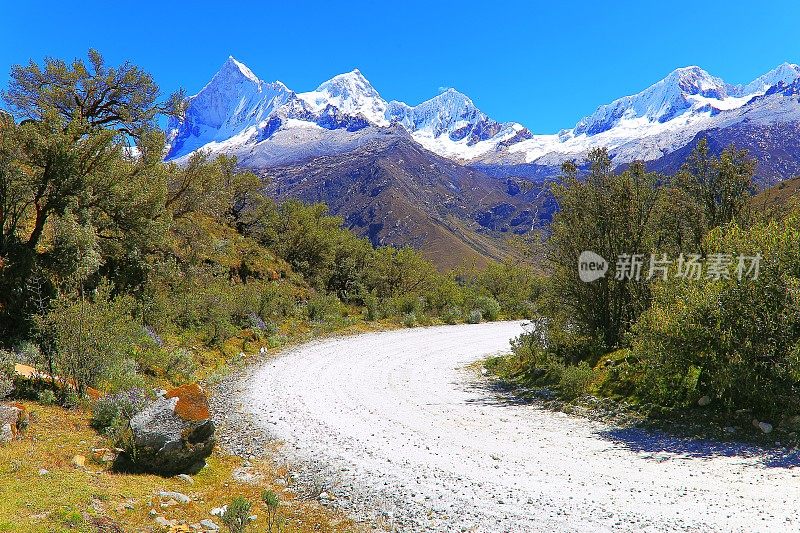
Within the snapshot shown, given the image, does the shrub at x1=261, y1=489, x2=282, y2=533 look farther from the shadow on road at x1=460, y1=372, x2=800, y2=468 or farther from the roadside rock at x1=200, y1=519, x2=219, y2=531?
the shadow on road at x1=460, y1=372, x2=800, y2=468

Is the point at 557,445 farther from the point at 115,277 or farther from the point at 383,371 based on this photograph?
the point at 115,277

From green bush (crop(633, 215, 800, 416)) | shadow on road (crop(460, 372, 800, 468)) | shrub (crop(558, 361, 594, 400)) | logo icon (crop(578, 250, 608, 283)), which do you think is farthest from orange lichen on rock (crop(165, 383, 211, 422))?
logo icon (crop(578, 250, 608, 283))

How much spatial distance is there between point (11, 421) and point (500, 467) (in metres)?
8.49

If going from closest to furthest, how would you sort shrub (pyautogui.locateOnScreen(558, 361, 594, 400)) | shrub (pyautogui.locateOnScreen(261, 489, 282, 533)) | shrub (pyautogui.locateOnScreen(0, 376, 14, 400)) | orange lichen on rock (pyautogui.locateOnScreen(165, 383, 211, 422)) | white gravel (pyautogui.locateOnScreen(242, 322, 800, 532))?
shrub (pyautogui.locateOnScreen(261, 489, 282, 533)), white gravel (pyautogui.locateOnScreen(242, 322, 800, 532)), orange lichen on rock (pyautogui.locateOnScreen(165, 383, 211, 422)), shrub (pyautogui.locateOnScreen(0, 376, 14, 400)), shrub (pyautogui.locateOnScreen(558, 361, 594, 400))

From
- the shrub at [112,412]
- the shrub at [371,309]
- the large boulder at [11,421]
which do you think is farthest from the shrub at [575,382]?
the shrub at [371,309]

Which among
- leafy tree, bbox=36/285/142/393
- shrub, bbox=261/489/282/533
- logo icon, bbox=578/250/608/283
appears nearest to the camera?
shrub, bbox=261/489/282/533

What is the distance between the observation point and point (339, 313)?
3528cm

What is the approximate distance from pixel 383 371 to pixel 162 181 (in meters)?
11.0

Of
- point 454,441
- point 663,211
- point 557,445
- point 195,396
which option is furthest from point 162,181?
point 663,211

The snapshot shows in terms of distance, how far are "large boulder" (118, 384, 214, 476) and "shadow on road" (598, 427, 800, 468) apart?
805cm

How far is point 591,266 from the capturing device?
16.2m

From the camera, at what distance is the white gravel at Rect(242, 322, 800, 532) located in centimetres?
679

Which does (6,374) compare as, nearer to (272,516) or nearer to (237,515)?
(272,516)

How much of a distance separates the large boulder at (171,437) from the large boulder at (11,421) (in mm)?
1777
